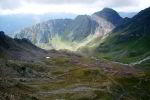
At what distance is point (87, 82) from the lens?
185 m

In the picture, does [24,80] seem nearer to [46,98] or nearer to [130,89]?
[46,98]

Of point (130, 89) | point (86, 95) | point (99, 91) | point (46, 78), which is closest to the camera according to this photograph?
point (86, 95)

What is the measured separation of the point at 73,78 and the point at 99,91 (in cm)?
4560

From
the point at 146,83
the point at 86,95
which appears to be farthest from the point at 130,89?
the point at 86,95

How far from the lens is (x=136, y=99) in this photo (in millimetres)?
159000

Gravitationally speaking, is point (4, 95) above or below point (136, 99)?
above

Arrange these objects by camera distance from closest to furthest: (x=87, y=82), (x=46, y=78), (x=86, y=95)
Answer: (x=86, y=95) → (x=87, y=82) → (x=46, y=78)

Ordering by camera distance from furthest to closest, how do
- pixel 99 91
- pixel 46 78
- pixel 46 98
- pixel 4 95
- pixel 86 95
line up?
1. pixel 46 78
2. pixel 99 91
3. pixel 86 95
4. pixel 46 98
5. pixel 4 95

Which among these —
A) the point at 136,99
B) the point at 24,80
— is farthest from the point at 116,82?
the point at 24,80

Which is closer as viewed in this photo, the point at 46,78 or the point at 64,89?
the point at 64,89

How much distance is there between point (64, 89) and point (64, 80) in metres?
30.8

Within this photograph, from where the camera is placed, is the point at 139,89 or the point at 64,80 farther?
the point at 64,80

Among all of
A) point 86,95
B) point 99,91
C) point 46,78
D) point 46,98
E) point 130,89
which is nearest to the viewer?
point 46,98

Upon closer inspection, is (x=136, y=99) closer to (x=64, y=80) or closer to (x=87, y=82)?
(x=87, y=82)
